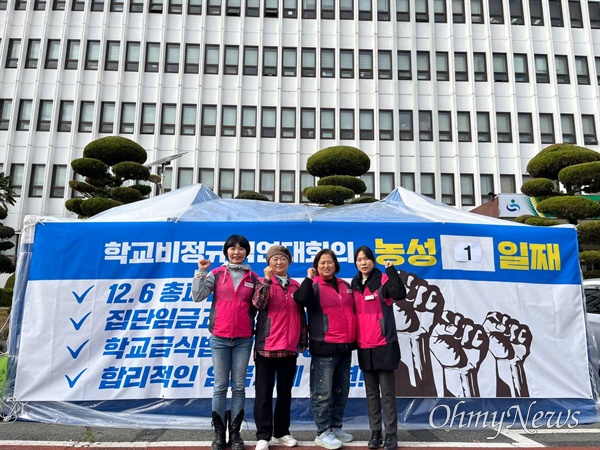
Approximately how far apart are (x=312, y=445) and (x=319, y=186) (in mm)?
11051

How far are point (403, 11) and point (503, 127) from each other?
791cm

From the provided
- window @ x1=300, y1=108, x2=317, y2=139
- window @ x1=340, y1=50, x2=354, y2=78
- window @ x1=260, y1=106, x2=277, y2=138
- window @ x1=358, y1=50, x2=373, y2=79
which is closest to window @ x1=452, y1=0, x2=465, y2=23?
window @ x1=358, y1=50, x2=373, y2=79

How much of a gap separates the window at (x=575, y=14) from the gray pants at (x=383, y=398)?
25892mm

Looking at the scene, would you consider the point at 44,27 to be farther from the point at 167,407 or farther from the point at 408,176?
the point at 167,407

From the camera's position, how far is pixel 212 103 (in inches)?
839

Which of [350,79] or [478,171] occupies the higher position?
[350,79]

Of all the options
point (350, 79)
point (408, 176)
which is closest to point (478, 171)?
point (408, 176)

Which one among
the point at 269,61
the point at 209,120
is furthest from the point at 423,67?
the point at 209,120

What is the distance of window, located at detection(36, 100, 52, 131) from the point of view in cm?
2072

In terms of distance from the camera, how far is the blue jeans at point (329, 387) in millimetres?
3930

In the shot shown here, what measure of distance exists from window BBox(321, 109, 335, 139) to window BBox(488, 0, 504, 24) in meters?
9.94

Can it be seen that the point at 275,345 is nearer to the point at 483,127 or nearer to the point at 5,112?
the point at 483,127

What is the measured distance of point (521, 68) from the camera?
22.2 meters

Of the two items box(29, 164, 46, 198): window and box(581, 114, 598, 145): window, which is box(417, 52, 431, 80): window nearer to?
box(581, 114, 598, 145): window
